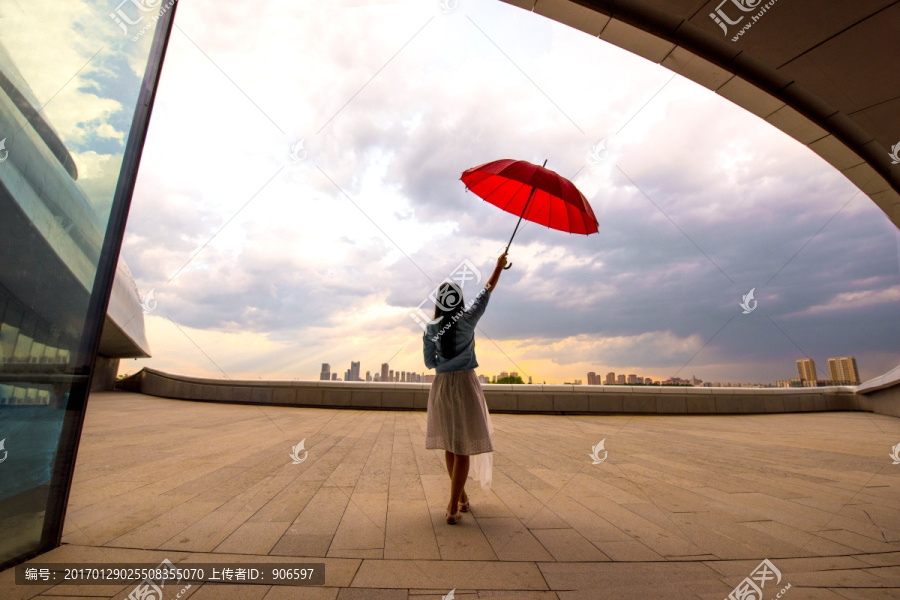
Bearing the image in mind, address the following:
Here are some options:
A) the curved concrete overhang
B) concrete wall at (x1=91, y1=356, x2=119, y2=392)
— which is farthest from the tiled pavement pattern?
concrete wall at (x1=91, y1=356, x2=119, y2=392)

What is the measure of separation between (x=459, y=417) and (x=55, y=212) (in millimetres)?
3123

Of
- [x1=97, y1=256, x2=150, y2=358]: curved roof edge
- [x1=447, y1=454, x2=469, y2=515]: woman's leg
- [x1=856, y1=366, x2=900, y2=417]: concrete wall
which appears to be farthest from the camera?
[x1=97, y1=256, x2=150, y2=358]: curved roof edge

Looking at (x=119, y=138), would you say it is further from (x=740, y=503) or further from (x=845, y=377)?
(x=845, y=377)

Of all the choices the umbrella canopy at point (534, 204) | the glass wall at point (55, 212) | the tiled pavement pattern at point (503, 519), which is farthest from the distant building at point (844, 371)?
the glass wall at point (55, 212)

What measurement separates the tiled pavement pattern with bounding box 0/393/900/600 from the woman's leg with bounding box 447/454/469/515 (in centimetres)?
14

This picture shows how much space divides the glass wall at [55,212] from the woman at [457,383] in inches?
93.3

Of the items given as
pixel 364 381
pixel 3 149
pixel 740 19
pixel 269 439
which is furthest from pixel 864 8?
pixel 364 381

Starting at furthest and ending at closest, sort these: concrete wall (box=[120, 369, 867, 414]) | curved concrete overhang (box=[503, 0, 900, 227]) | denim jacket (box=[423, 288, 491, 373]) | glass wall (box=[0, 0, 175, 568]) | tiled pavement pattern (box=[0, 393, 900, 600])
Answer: concrete wall (box=[120, 369, 867, 414]) < curved concrete overhang (box=[503, 0, 900, 227]) < denim jacket (box=[423, 288, 491, 373]) < glass wall (box=[0, 0, 175, 568]) < tiled pavement pattern (box=[0, 393, 900, 600])

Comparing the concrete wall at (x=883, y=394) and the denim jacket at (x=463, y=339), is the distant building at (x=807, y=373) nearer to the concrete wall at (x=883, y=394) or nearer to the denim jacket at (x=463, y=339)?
the concrete wall at (x=883, y=394)

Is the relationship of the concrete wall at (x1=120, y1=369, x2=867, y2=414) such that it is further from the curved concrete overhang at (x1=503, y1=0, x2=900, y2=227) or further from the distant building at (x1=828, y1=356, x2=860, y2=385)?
the curved concrete overhang at (x1=503, y1=0, x2=900, y2=227)

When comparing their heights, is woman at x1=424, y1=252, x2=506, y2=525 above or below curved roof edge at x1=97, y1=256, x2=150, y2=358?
below

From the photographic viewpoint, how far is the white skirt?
3057 mm

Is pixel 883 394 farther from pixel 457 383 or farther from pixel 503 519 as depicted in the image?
pixel 457 383

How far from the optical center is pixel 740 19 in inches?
143
